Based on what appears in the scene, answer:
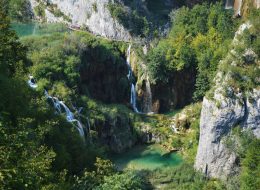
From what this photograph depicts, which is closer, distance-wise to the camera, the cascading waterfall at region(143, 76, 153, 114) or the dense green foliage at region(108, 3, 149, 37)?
the cascading waterfall at region(143, 76, 153, 114)

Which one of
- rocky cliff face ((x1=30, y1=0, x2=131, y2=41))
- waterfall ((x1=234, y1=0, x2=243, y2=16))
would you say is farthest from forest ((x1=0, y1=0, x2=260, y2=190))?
waterfall ((x1=234, y1=0, x2=243, y2=16))

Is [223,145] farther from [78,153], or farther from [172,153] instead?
[78,153]

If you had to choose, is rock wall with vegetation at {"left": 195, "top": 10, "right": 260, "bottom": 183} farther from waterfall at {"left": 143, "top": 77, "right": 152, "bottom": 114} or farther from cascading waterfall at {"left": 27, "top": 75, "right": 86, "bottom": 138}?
waterfall at {"left": 143, "top": 77, "right": 152, "bottom": 114}

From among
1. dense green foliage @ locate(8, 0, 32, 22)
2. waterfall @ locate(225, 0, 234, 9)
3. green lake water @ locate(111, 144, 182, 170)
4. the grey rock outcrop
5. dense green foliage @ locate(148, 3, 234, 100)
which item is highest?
waterfall @ locate(225, 0, 234, 9)

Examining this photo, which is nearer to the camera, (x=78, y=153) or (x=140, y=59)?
(x=78, y=153)

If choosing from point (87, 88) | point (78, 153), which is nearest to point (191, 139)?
point (87, 88)

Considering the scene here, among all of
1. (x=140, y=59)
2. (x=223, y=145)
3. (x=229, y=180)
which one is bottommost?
(x=229, y=180)

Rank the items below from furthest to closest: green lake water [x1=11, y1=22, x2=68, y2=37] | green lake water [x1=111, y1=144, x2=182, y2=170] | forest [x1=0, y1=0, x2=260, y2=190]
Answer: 1. green lake water [x1=11, y1=22, x2=68, y2=37]
2. green lake water [x1=111, y1=144, x2=182, y2=170]
3. forest [x1=0, y1=0, x2=260, y2=190]
